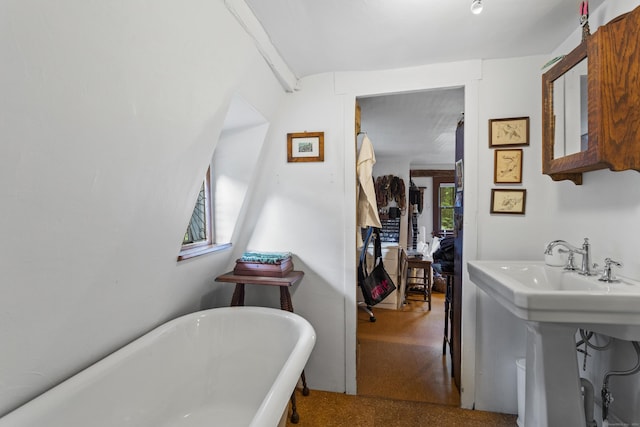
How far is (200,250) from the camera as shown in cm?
186

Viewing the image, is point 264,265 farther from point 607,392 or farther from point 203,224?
point 607,392

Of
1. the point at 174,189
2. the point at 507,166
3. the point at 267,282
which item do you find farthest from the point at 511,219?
the point at 174,189

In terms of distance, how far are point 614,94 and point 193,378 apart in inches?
91.4

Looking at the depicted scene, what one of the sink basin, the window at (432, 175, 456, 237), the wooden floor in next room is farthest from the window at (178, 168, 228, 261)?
the window at (432, 175, 456, 237)

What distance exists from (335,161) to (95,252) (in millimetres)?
1429

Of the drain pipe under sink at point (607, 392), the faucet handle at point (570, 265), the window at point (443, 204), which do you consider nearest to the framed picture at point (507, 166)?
the faucet handle at point (570, 265)

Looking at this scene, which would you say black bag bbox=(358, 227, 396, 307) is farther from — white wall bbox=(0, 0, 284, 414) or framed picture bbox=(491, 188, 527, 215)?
white wall bbox=(0, 0, 284, 414)

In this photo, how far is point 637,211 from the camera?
117 cm

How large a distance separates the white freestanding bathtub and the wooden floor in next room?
0.45 metres

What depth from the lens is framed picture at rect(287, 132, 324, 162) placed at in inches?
79.8

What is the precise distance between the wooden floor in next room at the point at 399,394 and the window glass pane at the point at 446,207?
274 cm

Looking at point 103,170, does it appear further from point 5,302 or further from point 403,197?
point 403,197

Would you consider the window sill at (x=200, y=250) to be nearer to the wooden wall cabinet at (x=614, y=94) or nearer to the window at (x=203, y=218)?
the window at (x=203, y=218)

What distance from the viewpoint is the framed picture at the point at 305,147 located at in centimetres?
203
